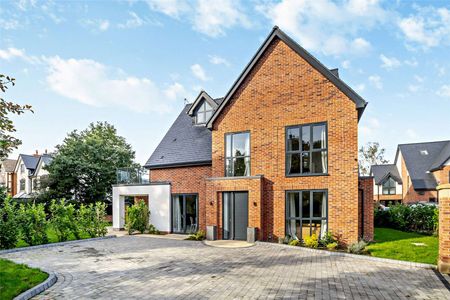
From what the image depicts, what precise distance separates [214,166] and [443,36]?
432 inches

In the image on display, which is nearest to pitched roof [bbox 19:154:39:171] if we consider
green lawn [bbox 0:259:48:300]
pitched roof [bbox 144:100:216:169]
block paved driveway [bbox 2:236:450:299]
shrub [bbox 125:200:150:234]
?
pitched roof [bbox 144:100:216:169]

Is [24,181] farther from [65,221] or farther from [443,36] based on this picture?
[443,36]

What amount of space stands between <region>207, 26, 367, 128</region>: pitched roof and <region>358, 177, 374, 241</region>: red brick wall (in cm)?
303

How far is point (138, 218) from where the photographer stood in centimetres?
1803

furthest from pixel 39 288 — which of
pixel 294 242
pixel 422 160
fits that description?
pixel 422 160

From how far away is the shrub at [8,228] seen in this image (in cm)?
1241

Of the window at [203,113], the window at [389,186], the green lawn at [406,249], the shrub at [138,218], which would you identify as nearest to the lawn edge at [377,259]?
the green lawn at [406,249]

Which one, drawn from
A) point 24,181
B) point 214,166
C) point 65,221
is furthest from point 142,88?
point 24,181

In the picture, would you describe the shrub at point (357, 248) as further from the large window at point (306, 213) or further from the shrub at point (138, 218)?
the shrub at point (138, 218)

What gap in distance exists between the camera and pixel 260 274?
8469mm

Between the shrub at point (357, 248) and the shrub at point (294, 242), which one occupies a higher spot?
the shrub at point (357, 248)

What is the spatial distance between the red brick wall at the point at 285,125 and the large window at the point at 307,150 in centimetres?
24

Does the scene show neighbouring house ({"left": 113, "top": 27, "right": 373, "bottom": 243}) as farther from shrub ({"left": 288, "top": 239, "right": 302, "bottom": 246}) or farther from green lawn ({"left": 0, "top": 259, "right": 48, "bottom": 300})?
green lawn ({"left": 0, "top": 259, "right": 48, "bottom": 300})

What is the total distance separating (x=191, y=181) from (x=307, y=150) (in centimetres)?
678
